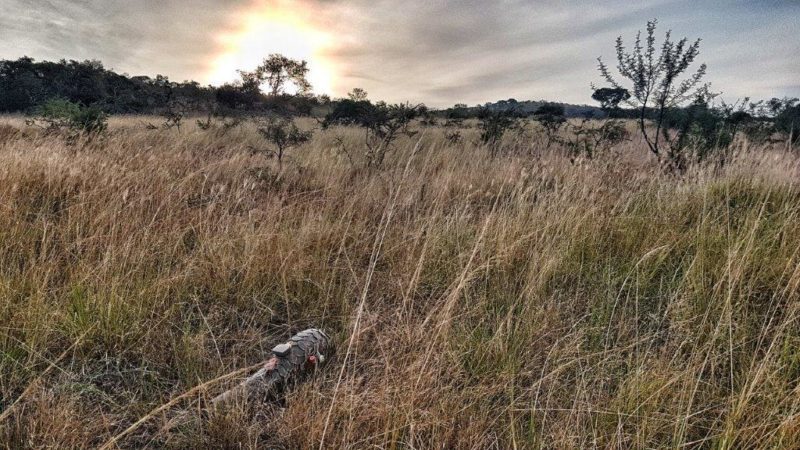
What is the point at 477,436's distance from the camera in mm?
1271

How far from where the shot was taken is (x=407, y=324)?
175cm

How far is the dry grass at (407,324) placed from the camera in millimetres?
1294

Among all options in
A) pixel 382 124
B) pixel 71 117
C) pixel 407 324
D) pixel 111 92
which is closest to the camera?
pixel 407 324

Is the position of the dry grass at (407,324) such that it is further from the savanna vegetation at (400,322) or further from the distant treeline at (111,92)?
the distant treeline at (111,92)

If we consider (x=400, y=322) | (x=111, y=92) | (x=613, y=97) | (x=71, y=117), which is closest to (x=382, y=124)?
(x=613, y=97)

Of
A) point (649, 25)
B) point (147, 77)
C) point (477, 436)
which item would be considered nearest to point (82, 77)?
point (147, 77)

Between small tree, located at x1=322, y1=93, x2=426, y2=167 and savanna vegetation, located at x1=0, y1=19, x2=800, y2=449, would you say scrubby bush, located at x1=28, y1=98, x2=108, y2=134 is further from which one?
small tree, located at x1=322, y1=93, x2=426, y2=167

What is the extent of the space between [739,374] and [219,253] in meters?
2.61

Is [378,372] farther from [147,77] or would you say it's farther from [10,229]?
[147,77]

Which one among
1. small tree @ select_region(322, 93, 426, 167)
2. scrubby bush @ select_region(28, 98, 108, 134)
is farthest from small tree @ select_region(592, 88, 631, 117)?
scrubby bush @ select_region(28, 98, 108, 134)

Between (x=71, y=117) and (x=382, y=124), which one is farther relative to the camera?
(x=382, y=124)

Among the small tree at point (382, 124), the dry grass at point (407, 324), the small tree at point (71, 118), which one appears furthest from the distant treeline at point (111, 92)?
the dry grass at point (407, 324)

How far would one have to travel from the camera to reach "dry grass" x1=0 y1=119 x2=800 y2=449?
1294 mm

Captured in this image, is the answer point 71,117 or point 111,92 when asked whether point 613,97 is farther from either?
point 111,92
